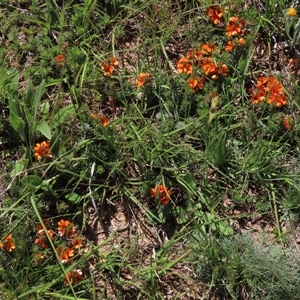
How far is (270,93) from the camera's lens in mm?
2852

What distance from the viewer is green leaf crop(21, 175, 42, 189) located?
2600 millimetres

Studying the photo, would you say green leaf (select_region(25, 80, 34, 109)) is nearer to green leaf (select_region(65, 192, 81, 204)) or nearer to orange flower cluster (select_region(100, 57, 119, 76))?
orange flower cluster (select_region(100, 57, 119, 76))

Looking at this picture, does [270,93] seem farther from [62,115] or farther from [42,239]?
[42,239]

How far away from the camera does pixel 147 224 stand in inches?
109

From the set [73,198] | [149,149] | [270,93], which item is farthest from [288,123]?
[73,198]

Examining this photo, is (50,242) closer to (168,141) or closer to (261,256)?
(168,141)

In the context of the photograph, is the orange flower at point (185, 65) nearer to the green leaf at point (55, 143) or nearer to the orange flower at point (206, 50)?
the orange flower at point (206, 50)

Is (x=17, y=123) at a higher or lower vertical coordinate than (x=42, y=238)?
higher

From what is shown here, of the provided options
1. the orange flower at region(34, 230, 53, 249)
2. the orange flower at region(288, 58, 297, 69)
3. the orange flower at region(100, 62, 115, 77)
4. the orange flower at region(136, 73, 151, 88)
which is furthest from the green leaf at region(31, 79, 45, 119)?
the orange flower at region(288, 58, 297, 69)

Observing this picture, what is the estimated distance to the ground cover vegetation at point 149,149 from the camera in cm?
262

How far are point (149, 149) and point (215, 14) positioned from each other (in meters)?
0.84

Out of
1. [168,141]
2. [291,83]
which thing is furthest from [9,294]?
[291,83]

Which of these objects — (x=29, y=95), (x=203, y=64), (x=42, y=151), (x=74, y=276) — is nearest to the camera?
(x=74, y=276)

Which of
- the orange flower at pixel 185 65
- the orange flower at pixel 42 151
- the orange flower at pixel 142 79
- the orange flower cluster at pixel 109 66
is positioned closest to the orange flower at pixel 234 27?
the orange flower at pixel 185 65
